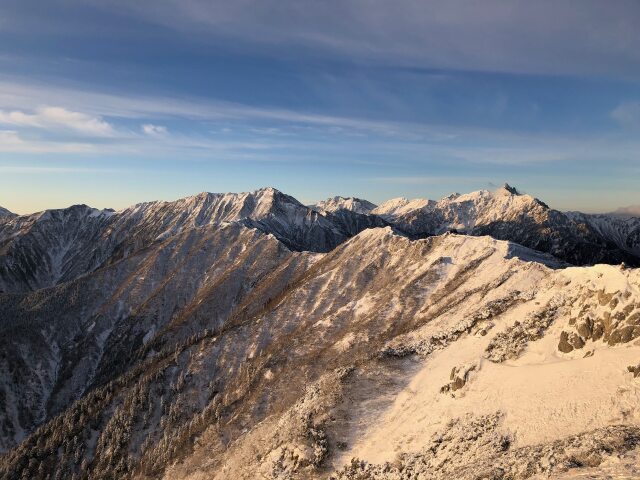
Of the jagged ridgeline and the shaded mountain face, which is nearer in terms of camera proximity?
the jagged ridgeline

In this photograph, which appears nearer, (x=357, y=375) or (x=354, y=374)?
(x=357, y=375)

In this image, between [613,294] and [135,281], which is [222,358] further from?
[135,281]

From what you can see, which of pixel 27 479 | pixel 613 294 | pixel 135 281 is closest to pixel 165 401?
pixel 27 479

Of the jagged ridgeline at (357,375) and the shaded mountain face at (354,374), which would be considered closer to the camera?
the jagged ridgeline at (357,375)
